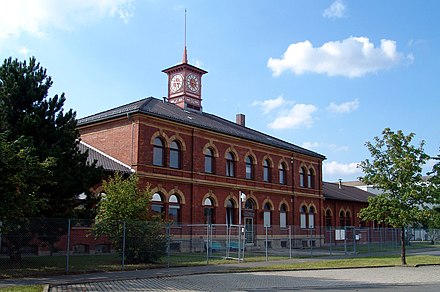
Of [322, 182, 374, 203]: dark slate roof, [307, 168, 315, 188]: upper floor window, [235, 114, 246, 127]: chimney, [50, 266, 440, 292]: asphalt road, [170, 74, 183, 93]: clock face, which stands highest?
[170, 74, 183, 93]: clock face

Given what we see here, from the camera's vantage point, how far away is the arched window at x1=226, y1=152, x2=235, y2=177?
38.3 m

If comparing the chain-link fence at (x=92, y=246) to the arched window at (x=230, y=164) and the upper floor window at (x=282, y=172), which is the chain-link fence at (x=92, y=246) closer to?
the arched window at (x=230, y=164)

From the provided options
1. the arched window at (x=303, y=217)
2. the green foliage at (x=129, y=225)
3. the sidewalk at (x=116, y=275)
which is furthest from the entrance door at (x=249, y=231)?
the green foliage at (x=129, y=225)

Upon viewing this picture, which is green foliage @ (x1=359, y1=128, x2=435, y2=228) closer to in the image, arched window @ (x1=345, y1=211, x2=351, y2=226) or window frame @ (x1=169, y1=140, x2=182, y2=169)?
window frame @ (x1=169, y1=140, x2=182, y2=169)

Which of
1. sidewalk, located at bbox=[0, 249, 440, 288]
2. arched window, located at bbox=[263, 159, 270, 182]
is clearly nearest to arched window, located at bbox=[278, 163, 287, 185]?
arched window, located at bbox=[263, 159, 270, 182]

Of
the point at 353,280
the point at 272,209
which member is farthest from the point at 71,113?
the point at 272,209

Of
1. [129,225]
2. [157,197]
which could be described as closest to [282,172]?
[157,197]

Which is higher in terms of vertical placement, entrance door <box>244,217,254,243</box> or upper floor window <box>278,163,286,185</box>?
upper floor window <box>278,163,286,185</box>

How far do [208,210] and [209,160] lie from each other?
377cm

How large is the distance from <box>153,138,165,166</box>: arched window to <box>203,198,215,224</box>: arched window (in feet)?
16.6

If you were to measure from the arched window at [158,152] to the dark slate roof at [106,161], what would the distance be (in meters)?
2.19

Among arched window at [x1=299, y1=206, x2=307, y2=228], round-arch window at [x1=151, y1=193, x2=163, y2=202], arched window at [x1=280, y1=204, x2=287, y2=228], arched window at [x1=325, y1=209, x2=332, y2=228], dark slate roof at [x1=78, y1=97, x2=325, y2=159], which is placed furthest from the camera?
arched window at [x1=325, y1=209, x2=332, y2=228]

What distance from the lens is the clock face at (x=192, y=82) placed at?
1679 inches

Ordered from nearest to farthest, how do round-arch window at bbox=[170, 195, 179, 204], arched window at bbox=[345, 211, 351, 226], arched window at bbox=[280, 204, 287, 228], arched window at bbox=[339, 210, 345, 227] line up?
round-arch window at bbox=[170, 195, 179, 204] → arched window at bbox=[280, 204, 287, 228] → arched window at bbox=[339, 210, 345, 227] → arched window at bbox=[345, 211, 351, 226]
